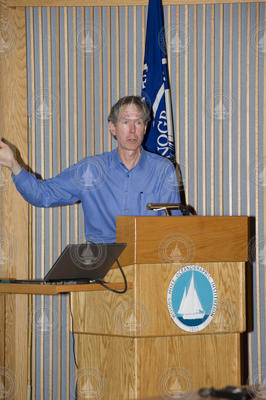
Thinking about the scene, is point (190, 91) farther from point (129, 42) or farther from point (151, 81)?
point (129, 42)

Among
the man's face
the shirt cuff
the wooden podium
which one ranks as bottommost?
the wooden podium

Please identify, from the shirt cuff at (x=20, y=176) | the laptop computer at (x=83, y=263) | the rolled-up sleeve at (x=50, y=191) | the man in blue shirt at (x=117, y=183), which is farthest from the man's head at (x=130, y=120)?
the laptop computer at (x=83, y=263)

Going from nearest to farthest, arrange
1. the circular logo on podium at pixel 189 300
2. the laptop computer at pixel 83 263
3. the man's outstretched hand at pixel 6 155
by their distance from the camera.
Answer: the laptop computer at pixel 83 263
the circular logo on podium at pixel 189 300
the man's outstretched hand at pixel 6 155

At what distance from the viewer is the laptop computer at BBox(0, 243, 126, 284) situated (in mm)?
1921

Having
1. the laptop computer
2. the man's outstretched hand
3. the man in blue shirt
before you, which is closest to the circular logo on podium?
the laptop computer

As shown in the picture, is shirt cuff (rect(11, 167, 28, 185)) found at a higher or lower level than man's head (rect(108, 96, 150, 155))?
lower

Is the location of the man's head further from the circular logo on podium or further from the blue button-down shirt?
the circular logo on podium

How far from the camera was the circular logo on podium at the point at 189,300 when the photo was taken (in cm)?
202

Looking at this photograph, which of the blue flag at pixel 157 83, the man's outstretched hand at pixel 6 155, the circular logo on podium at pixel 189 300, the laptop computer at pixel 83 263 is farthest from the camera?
the blue flag at pixel 157 83

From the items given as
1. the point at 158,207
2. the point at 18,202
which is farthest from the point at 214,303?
the point at 18,202

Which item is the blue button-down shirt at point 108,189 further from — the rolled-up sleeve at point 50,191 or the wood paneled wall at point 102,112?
the wood paneled wall at point 102,112

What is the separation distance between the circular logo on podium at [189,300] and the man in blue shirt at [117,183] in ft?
2.48

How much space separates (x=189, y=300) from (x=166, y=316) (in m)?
0.11

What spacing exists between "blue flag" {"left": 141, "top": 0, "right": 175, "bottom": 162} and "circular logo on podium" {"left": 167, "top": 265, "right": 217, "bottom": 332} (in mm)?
1745
